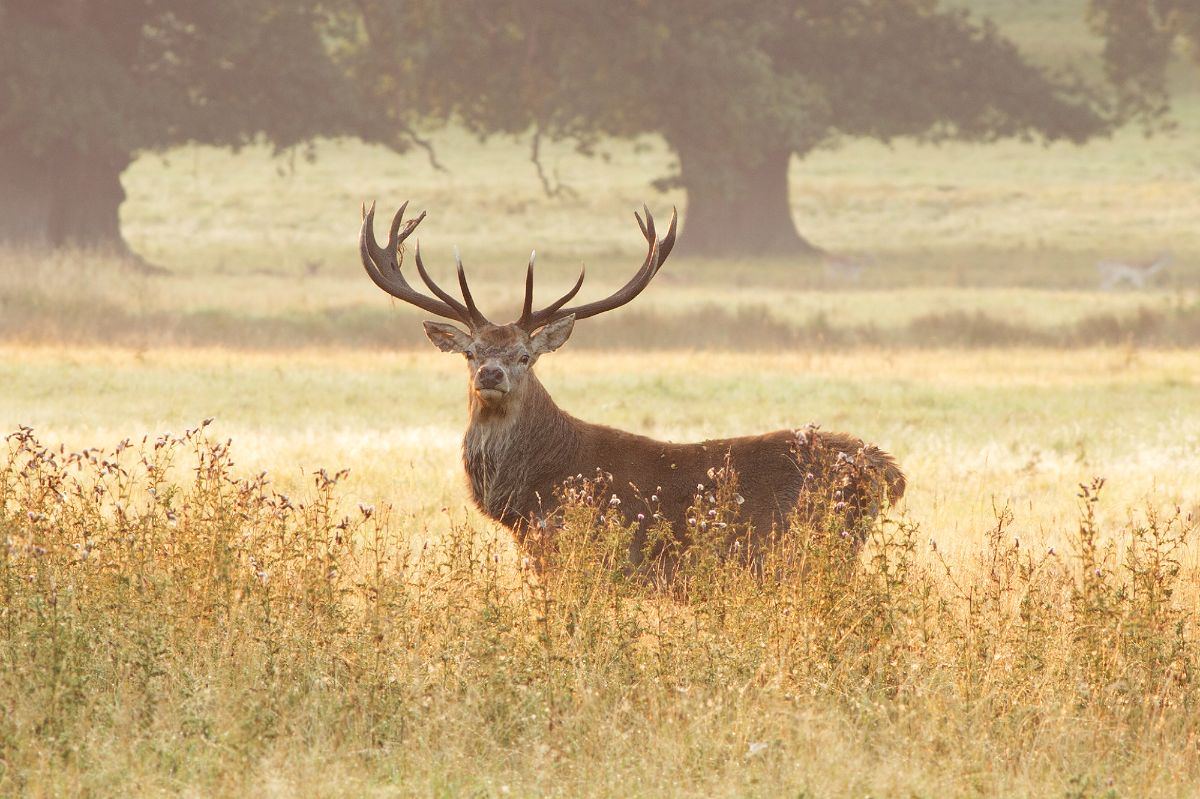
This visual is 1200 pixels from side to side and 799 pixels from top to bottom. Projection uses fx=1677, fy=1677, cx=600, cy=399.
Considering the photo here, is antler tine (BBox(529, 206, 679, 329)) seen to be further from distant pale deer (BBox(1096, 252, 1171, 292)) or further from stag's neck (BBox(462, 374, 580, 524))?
distant pale deer (BBox(1096, 252, 1171, 292))

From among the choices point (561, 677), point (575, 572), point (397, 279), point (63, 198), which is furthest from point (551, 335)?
point (63, 198)

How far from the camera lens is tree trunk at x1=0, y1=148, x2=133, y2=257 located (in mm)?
31844

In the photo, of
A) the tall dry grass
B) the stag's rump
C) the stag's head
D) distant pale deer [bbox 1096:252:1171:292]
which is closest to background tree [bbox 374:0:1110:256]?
distant pale deer [bbox 1096:252:1171:292]

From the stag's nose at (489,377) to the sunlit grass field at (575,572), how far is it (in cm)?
71

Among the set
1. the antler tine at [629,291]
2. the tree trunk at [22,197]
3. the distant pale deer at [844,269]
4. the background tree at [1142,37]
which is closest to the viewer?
the antler tine at [629,291]

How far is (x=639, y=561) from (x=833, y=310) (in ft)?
66.2

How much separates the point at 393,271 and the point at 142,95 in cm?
2359

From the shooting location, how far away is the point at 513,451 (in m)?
7.99

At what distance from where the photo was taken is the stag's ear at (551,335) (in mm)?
7992

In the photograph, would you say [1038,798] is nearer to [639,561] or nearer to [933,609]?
[933,609]

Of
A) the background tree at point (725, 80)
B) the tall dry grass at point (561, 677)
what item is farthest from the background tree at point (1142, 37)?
the tall dry grass at point (561, 677)

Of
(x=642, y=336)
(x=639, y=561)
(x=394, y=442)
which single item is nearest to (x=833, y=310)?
(x=642, y=336)

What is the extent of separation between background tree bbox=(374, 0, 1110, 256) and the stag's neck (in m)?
24.8

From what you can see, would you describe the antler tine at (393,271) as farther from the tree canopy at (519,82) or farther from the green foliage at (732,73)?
the green foliage at (732,73)
